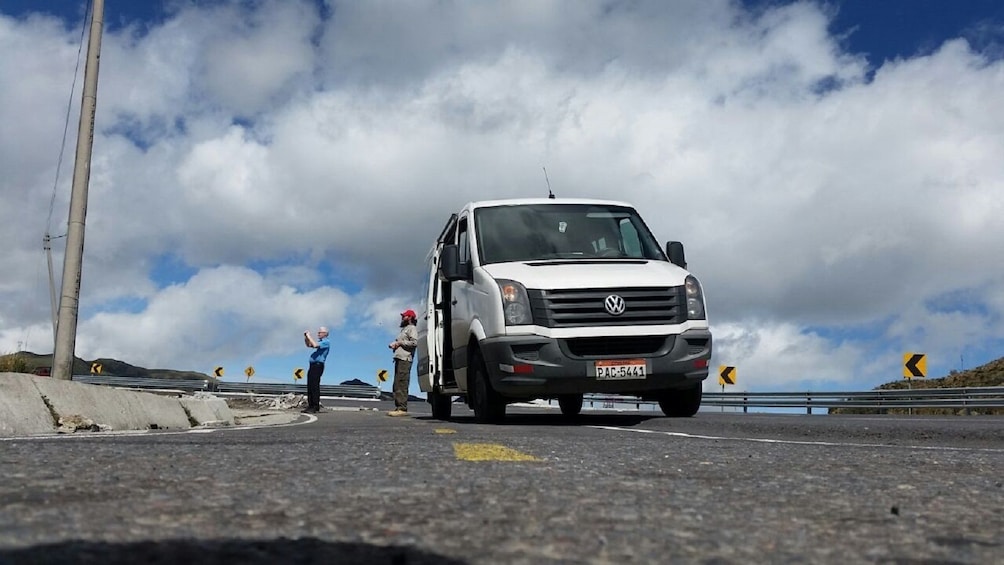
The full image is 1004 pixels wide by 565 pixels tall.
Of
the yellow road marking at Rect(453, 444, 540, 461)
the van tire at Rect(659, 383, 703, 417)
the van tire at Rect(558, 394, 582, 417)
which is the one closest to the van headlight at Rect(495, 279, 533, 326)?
the van tire at Rect(659, 383, 703, 417)

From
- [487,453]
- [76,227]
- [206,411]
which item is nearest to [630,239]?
[206,411]

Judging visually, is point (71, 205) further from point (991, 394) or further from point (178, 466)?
point (991, 394)

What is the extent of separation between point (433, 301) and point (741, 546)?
9939mm

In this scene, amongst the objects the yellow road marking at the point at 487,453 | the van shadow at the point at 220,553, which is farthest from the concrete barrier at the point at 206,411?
the van shadow at the point at 220,553

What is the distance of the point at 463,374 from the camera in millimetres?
10125

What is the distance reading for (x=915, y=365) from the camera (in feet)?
74.8

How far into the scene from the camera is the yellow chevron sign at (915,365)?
22594mm

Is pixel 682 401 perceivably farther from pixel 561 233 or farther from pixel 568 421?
pixel 561 233

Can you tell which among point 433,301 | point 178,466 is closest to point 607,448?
point 178,466

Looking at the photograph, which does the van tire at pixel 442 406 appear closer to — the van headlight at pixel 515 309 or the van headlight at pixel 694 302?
the van headlight at pixel 515 309

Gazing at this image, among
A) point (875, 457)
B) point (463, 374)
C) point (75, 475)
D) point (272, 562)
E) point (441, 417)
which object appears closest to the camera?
point (272, 562)

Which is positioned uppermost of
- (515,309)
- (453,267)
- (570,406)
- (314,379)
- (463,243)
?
(463,243)

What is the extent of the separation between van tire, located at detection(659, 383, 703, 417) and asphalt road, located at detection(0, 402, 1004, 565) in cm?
575

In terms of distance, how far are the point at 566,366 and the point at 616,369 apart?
1.58 feet
